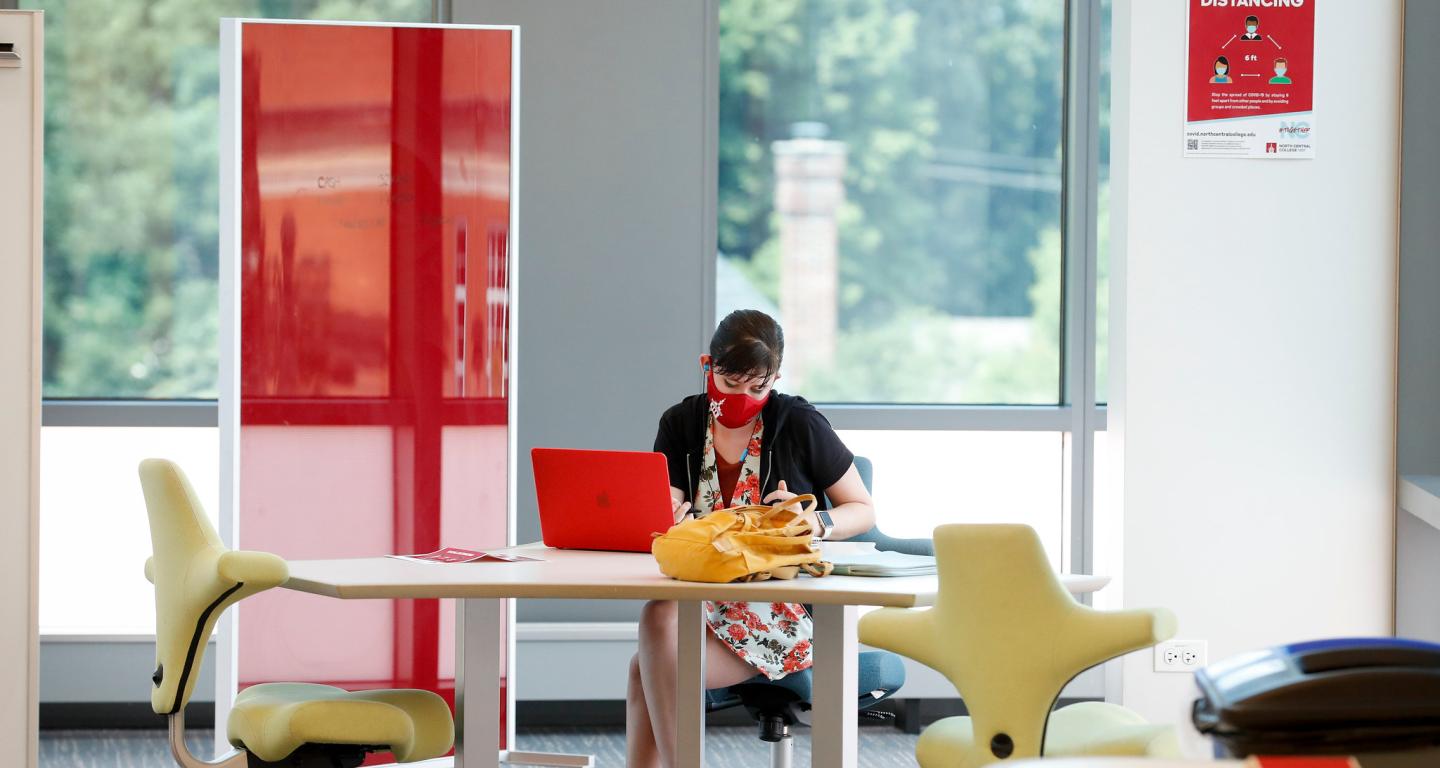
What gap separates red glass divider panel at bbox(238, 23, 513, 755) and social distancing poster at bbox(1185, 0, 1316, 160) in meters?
1.88

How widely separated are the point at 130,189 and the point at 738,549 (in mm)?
2948

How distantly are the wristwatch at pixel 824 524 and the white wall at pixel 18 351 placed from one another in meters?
1.95

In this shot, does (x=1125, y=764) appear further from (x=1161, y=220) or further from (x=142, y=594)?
(x=142, y=594)

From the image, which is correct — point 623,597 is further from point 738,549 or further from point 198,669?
point 198,669

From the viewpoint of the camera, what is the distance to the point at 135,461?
14.7ft

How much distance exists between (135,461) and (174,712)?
6.91 feet

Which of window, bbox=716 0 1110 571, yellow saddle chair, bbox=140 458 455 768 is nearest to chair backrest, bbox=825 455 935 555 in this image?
yellow saddle chair, bbox=140 458 455 768

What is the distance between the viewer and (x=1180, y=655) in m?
3.60

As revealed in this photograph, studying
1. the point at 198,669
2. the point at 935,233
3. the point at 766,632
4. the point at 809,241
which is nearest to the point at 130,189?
the point at 809,241

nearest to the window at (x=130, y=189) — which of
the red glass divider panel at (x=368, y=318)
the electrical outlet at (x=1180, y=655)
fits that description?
the red glass divider panel at (x=368, y=318)

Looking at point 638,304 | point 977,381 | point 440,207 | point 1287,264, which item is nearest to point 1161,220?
point 1287,264

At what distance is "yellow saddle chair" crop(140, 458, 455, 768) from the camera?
2.53 meters

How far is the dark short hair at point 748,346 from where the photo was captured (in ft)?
10.1

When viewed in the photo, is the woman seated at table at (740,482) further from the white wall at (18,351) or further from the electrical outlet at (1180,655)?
the white wall at (18,351)
